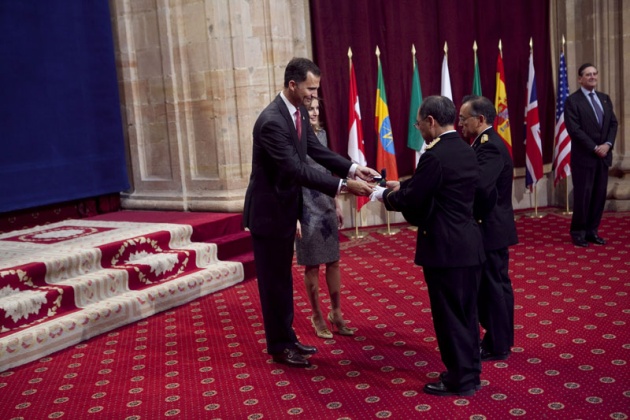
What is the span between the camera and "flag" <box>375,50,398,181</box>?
27.2ft

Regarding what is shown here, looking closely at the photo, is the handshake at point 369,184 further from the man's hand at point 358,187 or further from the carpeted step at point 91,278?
the carpeted step at point 91,278

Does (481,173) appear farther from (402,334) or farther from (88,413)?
(88,413)

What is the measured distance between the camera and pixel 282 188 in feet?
13.6

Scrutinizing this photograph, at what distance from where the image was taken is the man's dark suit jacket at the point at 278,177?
404cm

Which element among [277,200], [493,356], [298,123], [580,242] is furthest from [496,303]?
[580,242]

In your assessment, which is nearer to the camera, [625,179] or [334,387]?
[334,387]

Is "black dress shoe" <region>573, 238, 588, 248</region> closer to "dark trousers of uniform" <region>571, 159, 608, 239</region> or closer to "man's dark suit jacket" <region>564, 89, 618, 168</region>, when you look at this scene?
"dark trousers of uniform" <region>571, 159, 608, 239</region>

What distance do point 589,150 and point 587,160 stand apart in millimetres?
112

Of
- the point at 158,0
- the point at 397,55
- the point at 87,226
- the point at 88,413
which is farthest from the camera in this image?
the point at 397,55

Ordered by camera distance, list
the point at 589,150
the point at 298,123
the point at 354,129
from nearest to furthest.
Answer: the point at 298,123, the point at 589,150, the point at 354,129

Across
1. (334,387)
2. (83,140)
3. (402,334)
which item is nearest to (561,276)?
(402,334)

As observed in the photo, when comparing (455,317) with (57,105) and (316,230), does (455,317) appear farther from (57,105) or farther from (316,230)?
(57,105)

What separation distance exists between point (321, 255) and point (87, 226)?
3.40m

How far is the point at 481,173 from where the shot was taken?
3.82 meters
